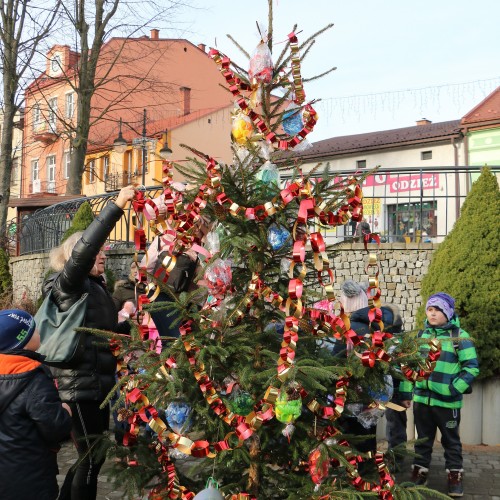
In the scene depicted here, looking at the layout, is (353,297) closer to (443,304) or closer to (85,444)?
(443,304)

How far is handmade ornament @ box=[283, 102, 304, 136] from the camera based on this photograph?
3.57 m

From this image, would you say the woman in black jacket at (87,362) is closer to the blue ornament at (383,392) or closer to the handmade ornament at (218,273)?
the handmade ornament at (218,273)

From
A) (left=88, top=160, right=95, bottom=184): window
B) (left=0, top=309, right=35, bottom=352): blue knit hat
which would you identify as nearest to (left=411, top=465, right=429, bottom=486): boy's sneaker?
(left=0, top=309, right=35, bottom=352): blue knit hat

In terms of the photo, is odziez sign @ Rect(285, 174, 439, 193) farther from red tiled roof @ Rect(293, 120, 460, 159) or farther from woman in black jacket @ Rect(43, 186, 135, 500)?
red tiled roof @ Rect(293, 120, 460, 159)

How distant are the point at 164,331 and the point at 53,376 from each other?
1.54m

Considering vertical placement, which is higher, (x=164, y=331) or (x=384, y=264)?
(x=384, y=264)

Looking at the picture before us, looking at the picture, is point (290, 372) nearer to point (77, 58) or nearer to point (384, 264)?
point (384, 264)

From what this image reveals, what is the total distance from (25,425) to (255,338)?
4.13 ft

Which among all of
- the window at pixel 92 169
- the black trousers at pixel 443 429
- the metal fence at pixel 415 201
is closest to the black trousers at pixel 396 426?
the black trousers at pixel 443 429

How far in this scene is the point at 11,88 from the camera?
18031 millimetres

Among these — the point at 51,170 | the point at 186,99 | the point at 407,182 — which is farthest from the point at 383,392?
the point at 51,170

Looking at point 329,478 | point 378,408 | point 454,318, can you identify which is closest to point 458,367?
point 454,318

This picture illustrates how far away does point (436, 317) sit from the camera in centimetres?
557

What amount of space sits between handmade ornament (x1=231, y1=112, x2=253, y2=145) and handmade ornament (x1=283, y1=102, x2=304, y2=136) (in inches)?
7.6
